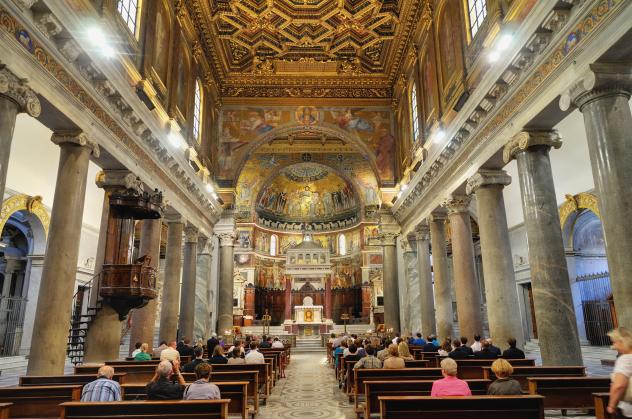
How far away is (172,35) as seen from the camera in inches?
591

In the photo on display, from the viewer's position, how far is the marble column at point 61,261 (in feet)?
25.9

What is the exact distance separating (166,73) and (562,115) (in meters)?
11.6

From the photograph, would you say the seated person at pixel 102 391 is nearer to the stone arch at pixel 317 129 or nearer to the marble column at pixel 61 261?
the marble column at pixel 61 261

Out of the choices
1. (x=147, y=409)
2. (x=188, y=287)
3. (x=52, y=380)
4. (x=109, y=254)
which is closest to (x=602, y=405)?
(x=147, y=409)

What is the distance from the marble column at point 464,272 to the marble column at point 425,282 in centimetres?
428

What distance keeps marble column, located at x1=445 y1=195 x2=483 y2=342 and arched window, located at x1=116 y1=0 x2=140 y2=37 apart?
10.4m

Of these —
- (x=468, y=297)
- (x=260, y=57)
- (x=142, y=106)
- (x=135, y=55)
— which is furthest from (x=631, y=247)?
(x=260, y=57)

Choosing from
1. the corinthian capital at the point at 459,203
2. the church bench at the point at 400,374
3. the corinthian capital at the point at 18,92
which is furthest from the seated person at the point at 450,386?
the corinthian capital at the point at 459,203

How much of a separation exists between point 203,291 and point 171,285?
4.72m

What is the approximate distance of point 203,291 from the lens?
19719 millimetres

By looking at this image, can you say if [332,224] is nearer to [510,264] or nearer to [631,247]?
[510,264]

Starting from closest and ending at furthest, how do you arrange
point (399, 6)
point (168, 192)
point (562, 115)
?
point (562, 115) < point (168, 192) < point (399, 6)

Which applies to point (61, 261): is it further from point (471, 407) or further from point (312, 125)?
point (312, 125)

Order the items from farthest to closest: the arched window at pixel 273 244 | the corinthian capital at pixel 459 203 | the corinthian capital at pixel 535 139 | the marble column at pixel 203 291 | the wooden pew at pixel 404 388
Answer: the arched window at pixel 273 244, the marble column at pixel 203 291, the corinthian capital at pixel 459 203, the corinthian capital at pixel 535 139, the wooden pew at pixel 404 388
